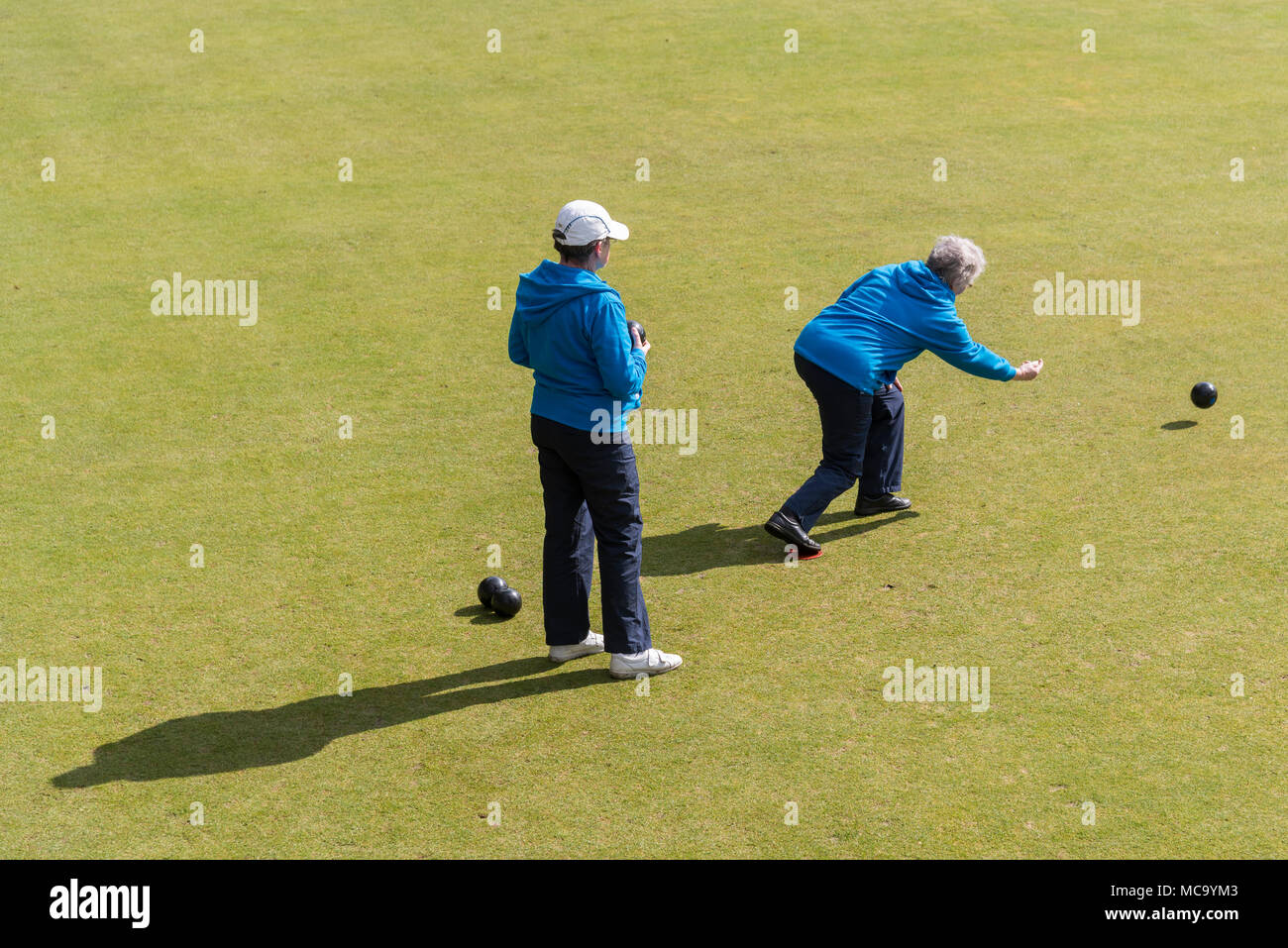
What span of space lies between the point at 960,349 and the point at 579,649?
10.7 ft

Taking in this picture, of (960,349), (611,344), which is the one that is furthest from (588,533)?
(960,349)

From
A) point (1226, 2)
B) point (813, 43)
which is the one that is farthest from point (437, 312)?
point (1226, 2)

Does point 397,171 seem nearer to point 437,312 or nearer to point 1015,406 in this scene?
point 437,312

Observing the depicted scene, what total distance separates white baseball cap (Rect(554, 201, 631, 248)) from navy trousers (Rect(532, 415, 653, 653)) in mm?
976

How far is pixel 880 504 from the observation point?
959 centimetres

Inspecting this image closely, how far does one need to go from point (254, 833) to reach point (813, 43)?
1913 centimetres

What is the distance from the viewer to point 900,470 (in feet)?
31.5

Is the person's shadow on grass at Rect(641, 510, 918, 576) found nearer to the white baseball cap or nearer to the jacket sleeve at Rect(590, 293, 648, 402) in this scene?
the jacket sleeve at Rect(590, 293, 648, 402)

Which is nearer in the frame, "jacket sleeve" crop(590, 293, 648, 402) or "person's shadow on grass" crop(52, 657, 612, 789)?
"person's shadow on grass" crop(52, 657, 612, 789)

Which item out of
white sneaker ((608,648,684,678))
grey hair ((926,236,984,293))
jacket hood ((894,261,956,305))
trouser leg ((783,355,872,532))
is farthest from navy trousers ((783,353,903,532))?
white sneaker ((608,648,684,678))

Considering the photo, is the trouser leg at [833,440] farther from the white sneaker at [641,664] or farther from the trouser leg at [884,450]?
the white sneaker at [641,664]

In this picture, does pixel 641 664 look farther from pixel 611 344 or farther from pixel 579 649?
pixel 611 344

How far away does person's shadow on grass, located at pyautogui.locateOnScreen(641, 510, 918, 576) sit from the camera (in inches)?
352

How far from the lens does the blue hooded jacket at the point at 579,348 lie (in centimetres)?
694
